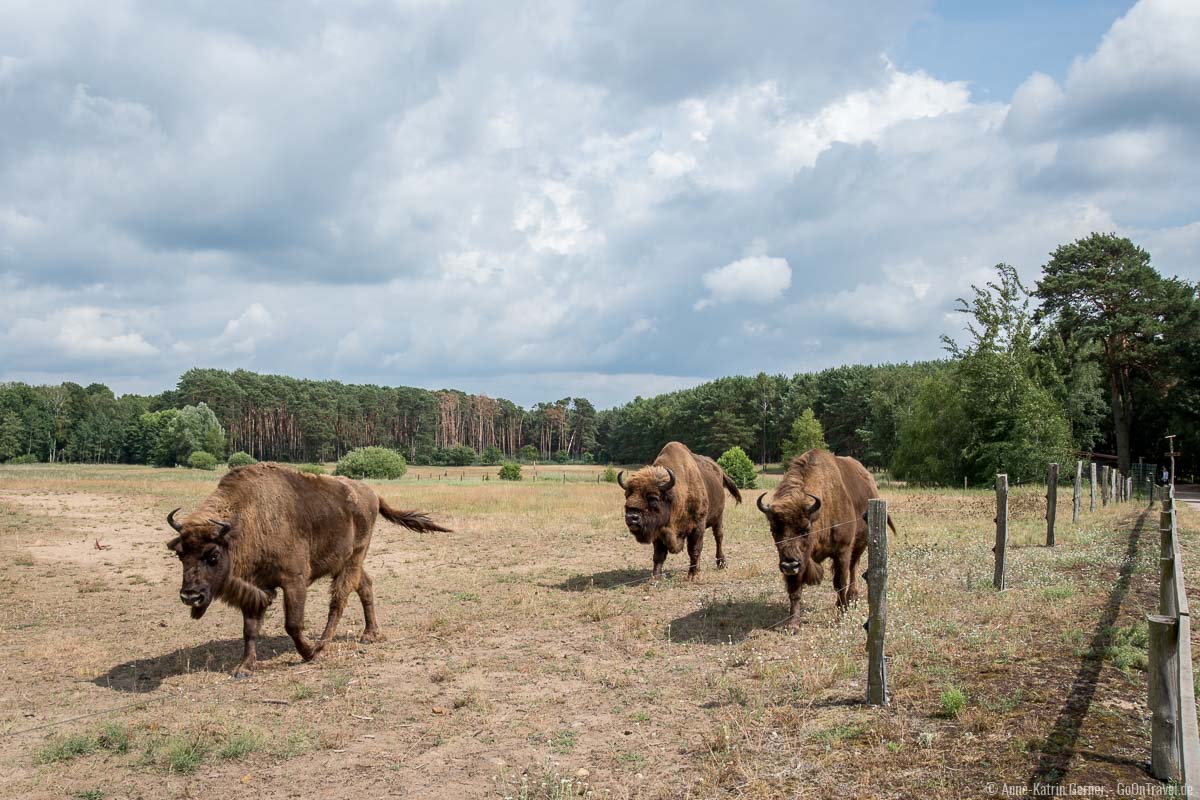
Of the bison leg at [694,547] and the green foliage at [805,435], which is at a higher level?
the green foliage at [805,435]

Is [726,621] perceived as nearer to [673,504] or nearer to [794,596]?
[794,596]

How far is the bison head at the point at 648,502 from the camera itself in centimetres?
1235

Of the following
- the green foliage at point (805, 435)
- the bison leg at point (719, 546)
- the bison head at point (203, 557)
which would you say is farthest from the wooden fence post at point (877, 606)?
the green foliage at point (805, 435)

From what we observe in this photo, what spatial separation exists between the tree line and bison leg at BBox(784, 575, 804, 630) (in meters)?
35.4

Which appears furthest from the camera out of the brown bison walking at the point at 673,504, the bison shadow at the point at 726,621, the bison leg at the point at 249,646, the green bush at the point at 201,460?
the green bush at the point at 201,460

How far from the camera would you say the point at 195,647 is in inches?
382

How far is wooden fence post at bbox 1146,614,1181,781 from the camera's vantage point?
13.6 feet

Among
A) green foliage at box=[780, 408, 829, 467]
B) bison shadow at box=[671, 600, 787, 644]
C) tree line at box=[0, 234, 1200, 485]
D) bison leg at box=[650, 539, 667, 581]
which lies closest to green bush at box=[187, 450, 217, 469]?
tree line at box=[0, 234, 1200, 485]

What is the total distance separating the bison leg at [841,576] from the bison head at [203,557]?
7541 millimetres

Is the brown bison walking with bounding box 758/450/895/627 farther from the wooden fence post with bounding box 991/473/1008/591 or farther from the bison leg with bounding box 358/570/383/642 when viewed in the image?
the bison leg with bounding box 358/570/383/642

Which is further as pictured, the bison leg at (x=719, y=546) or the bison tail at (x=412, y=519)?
the bison leg at (x=719, y=546)

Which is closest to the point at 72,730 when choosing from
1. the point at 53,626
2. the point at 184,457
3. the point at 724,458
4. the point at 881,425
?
the point at 53,626

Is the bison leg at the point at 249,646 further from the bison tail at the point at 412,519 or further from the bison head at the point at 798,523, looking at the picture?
the bison head at the point at 798,523

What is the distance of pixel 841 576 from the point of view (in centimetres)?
986
